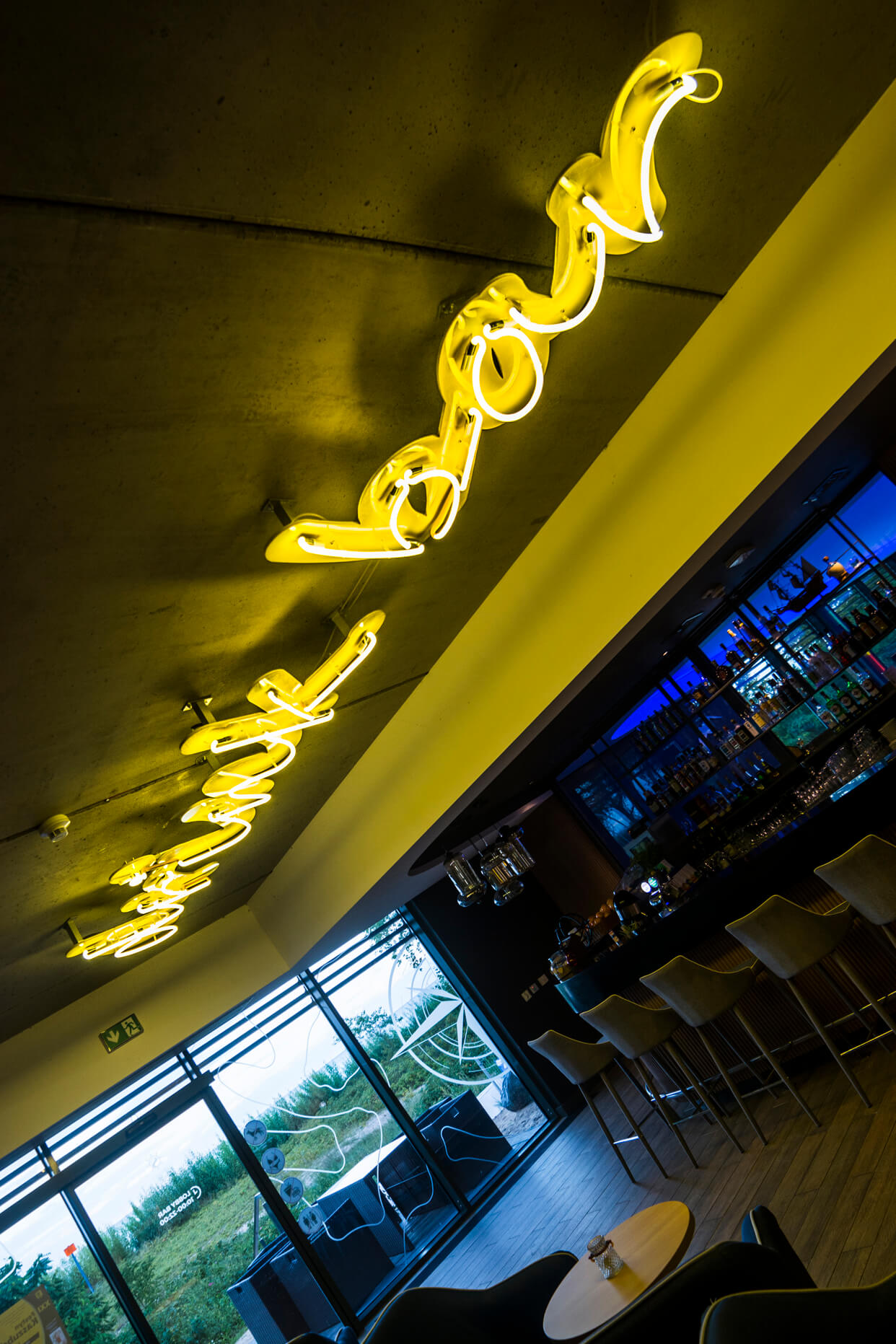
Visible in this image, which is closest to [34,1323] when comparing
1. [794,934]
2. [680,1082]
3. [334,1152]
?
[334,1152]

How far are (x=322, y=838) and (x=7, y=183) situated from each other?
504 centimetres

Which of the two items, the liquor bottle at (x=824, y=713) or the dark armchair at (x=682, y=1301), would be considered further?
the liquor bottle at (x=824, y=713)

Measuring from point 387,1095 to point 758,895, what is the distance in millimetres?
4391

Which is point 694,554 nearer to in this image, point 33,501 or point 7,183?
point 33,501

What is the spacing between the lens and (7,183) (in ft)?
4.58

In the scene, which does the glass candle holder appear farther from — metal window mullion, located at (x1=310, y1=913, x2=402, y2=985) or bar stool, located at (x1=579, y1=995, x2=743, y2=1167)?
metal window mullion, located at (x1=310, y1=913, x2=402, y2=985)

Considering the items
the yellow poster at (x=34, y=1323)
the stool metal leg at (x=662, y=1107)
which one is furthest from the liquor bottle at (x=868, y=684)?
the yellow poster at (x=34, y=1323)

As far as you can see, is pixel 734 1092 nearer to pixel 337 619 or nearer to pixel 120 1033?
pixel 337 619

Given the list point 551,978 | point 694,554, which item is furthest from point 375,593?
point 551,978

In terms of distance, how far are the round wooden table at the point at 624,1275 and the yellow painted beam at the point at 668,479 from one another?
7.21ft

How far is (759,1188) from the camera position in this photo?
12.8 feet

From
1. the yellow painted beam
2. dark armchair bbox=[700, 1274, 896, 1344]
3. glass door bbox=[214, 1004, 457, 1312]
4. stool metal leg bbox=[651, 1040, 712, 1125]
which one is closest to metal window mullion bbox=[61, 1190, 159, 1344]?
glass door bbox=[214, 1004, 457, 1312]

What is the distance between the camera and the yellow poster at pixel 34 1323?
5258 millimetres

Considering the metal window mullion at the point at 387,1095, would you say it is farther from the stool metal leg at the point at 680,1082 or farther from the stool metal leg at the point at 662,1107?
the stool metal leg at the point at 662,1107
